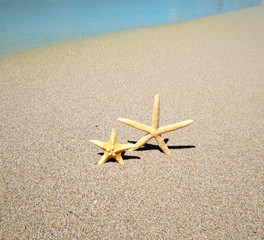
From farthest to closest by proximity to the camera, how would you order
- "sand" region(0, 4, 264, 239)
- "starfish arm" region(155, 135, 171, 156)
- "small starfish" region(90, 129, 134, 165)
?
"starfish arm" region(155, 135, 171, 156)
"small starfish" region(90, 129, 134, 165)
"sand" region(0, 4, 264, 239)

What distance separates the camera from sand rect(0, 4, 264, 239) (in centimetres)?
205

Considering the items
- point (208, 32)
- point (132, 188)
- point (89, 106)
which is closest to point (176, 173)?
point (132, 188)

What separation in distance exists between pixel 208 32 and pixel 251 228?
8220mm

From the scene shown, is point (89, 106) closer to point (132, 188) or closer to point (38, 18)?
point (132, 188)

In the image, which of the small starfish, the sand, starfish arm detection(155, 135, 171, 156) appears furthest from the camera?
starfish arm detection(155, 135, 171, 156)

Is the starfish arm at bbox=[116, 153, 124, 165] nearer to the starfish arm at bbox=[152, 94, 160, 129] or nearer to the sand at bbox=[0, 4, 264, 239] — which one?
the sand at bbox=[0, 4, 264, 239]

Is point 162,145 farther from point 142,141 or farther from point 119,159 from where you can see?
point 119,159

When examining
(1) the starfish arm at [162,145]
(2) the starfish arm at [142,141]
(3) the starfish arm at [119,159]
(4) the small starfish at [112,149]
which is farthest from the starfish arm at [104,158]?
(1) the starfish arm at [162,145]

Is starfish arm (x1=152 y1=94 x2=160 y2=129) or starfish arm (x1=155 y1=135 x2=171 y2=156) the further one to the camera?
starfish arm (x1=155 y1=135 x2=171 y2=156)

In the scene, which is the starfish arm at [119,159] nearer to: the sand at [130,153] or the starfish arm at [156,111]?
the sand at [130,153]

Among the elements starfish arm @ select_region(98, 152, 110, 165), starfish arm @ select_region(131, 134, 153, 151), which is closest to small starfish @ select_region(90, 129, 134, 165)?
starfish arm @ select_region(98, 152, 110, 165)

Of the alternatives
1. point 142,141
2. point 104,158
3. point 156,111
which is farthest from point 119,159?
point 156,111

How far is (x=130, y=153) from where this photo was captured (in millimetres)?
2836

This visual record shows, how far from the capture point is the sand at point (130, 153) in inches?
80.8
